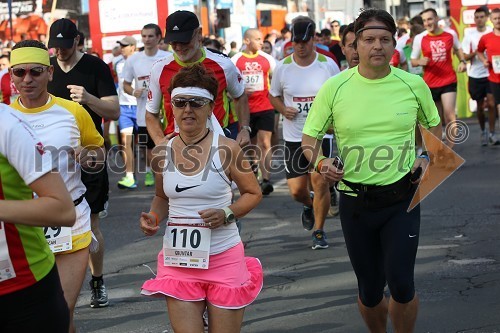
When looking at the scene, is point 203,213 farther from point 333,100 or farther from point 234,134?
point 234,134

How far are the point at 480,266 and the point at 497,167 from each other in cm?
652

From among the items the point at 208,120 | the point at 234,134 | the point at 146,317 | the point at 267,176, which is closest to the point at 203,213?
the point at 208,120

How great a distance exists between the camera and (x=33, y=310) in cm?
391

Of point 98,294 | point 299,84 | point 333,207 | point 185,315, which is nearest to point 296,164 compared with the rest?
point 299,84

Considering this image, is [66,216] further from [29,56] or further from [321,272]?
[321,272]

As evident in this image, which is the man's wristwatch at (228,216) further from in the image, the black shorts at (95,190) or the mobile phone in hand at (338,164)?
the black shorts at (95,190)

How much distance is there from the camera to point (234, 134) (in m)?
8.67

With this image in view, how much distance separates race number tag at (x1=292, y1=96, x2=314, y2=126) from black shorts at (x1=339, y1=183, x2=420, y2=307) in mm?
4710

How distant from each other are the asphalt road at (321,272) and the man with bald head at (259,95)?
1.49 m

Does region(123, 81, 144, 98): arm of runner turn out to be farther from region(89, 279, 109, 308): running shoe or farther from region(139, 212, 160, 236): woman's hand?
region(139, 212, 160, 236): woman's hand

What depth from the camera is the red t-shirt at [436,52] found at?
54.2ft

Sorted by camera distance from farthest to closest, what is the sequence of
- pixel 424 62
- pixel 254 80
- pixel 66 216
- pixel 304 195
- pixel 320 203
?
pixel 424 62, pixel 254 80, pixel 304 195, pixel 320 203, pixel 66 216

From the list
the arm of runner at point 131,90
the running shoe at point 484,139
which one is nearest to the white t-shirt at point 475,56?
the running shoe at point 484,139

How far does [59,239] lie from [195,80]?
1.15 m
